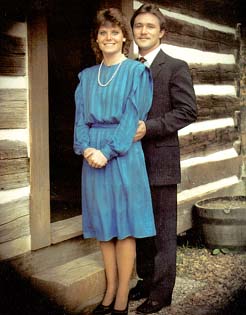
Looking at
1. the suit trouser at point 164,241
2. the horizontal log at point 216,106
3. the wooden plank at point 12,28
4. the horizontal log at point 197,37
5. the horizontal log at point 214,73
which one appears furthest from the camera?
the horizontal log at point 216,106

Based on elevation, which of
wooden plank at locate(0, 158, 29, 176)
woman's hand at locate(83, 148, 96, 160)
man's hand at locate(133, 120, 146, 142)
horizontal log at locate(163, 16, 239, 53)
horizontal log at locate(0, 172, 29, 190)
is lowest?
horizontal log at locate(0, 172, 29, 190)

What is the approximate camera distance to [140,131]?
155 inches

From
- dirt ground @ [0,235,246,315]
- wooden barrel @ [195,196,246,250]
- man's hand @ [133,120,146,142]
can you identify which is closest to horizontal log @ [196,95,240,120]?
wooden barrel @ [195,196,246,250]

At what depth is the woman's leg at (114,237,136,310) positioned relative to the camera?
3.96 metres

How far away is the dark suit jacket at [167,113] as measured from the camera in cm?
416

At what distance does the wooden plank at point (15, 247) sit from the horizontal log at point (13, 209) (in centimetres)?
16

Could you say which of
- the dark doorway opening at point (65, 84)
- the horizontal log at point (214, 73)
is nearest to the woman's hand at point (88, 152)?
the dark doorway opening at point (65, 84)

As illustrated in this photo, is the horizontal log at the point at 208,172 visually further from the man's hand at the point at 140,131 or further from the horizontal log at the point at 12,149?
the horizontal log at the point at 12,149

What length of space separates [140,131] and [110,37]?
2.12 feet

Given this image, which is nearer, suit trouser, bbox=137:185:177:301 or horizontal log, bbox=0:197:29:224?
horizontal log, bbox=0:197:29:224

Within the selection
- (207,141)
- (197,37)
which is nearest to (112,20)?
(197,37)

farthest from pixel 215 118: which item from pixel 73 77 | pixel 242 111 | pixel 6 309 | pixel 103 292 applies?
pixel 6 309

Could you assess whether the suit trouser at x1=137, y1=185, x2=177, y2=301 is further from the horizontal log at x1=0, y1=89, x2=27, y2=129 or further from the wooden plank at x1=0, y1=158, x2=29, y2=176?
the horizontal log at x1=0, y1=89, x2=27, y2=129

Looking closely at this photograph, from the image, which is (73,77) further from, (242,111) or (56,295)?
(56,295)
